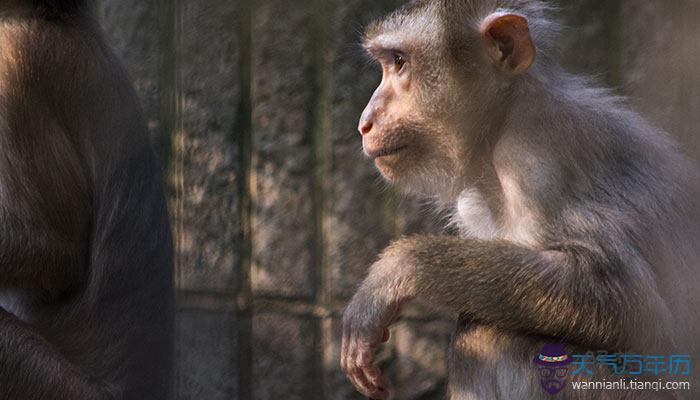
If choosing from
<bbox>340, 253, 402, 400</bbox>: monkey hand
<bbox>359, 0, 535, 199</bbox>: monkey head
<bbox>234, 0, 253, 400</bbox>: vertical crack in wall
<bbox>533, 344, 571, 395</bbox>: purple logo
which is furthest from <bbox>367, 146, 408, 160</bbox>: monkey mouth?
<bbox>234, 0, 253, 400</bbox>: vertical crack in wall

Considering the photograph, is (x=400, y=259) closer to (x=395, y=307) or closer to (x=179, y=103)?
(x=395, y=307)

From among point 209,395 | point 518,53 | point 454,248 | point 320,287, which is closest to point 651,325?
point 454,248

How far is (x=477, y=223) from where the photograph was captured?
4.77 meters

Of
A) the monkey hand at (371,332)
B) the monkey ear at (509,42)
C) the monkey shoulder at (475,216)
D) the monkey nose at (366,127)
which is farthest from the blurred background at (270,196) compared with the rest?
the monkey hand at (371,332)

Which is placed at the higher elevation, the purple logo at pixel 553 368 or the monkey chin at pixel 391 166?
the monkey chin at pixel 391 166

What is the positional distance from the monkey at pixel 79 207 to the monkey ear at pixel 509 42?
1496 millimetres

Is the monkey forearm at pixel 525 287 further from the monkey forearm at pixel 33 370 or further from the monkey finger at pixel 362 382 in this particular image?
the monkey forearm at pixel 33 370

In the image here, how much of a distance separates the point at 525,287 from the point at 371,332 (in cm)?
58

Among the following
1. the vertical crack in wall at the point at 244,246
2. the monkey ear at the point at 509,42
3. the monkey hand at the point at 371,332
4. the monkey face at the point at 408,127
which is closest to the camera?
the monkey hand at the point at 371,332

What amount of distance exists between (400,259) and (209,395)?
203 centimetres

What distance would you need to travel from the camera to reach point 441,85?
14.9 ft

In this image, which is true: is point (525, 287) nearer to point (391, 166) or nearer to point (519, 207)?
point (519, 207)

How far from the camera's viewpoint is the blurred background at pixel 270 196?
559cm

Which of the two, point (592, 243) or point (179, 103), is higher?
point (179, 103)
